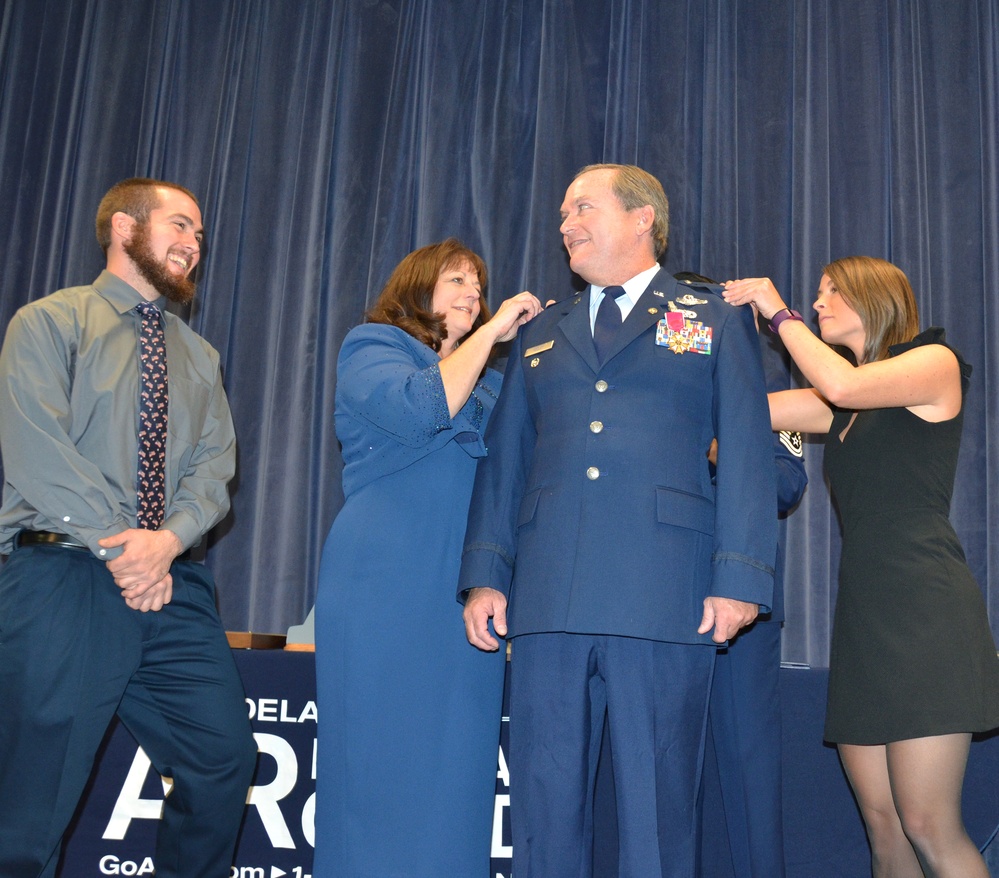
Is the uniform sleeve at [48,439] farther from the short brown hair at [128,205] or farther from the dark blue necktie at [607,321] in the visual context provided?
the dark blue necktie at [607,321]

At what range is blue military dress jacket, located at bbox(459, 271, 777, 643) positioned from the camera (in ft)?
6.09

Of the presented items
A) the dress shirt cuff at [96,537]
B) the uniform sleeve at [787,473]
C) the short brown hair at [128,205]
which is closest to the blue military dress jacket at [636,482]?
the uniform sleeve at [787,473]

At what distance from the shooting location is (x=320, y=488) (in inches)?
157

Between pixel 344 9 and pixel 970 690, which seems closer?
pixel 970 690

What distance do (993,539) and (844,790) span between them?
1293 mm

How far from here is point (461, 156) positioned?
4.11 metres

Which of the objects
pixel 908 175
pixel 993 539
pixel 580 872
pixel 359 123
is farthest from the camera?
pixel 359 123

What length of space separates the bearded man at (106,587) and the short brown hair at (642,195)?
1.16 meters

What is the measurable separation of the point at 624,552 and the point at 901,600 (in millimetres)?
756

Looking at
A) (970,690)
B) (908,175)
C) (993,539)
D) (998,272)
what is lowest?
(970,690)

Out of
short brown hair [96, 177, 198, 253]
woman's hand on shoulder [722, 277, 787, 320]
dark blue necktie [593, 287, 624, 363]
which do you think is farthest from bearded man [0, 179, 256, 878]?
woman's hand on shoulder [722, 277, 787, 320]

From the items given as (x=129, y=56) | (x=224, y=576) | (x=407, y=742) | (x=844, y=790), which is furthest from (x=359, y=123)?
(x=844, y=790)

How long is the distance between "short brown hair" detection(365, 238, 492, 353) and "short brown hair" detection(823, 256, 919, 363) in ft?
3.23

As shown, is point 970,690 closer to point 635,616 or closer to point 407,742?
point 635,616
